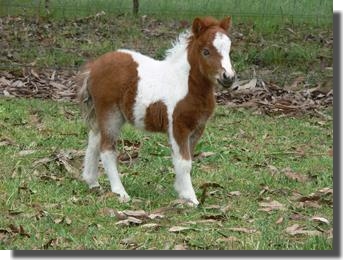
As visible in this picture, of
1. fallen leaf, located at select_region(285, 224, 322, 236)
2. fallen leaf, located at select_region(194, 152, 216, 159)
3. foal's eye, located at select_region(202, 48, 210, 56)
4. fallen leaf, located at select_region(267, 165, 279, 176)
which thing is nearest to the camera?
fallen leaf, located at select_region(285, 224, 322, 236)

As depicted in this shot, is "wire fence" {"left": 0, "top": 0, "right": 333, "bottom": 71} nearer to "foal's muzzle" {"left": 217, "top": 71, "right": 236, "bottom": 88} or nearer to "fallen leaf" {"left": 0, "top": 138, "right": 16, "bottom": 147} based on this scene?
"fallen leaf" {"left": 0, "top": 138, "right": 16, "bottom": 147}

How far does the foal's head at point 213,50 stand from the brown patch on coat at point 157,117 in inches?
16.3

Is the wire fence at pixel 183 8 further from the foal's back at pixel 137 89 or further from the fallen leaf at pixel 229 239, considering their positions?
the fallen leaf at pixel 229 239

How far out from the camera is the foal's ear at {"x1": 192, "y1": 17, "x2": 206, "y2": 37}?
6137 millimetres

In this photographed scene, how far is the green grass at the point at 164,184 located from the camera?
208 inches

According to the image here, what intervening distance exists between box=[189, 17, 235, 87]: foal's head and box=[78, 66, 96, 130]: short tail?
3.12 ft

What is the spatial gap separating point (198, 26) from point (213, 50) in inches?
10.6

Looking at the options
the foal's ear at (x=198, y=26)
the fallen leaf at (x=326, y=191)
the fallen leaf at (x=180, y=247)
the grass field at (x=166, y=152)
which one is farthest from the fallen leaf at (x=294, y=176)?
the fallen leaf at (x=180, y=247)

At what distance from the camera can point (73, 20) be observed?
12602 mm

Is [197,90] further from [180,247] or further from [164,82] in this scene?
[180,247]

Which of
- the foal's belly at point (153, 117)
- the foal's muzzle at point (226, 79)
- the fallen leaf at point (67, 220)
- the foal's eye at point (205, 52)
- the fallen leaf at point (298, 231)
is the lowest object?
the fallen leaf at point (298, 231)

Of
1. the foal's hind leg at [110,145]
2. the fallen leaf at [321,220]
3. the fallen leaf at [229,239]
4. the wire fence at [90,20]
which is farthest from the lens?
the wire fence at [90,20]

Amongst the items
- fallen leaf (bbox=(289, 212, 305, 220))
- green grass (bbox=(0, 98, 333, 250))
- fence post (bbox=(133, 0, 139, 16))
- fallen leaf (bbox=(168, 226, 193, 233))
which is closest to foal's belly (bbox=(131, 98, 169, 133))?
green grass (bbox=(0, 98, 333, 250))

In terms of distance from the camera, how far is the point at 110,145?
6.50 m
